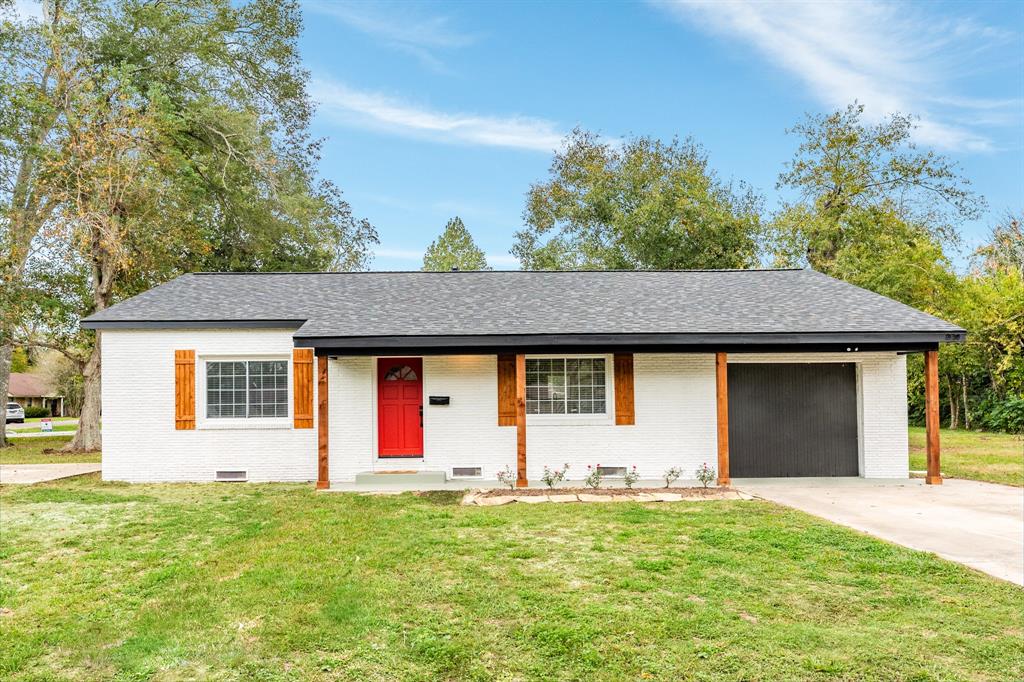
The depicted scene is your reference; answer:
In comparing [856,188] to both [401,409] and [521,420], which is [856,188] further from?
[401,409]

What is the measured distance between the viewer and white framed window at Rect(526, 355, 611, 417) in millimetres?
10883

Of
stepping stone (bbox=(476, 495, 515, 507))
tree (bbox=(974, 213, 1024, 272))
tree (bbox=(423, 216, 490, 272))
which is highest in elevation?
tree (bbox=(423, 216, 490, 272))

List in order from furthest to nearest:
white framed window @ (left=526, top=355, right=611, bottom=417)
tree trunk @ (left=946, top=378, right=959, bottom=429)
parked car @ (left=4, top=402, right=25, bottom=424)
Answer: parked car @ (left=4, top=402, right=25, bottom=424) < tree trunk @ (left=946, top=378, right=959, bottom=429) < white framed window @ (left=526, top=355, right=611, bottom=417)

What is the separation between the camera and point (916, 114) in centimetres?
2466

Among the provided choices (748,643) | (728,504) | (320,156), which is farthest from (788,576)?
(320,156)

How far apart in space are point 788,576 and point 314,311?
8.91 m

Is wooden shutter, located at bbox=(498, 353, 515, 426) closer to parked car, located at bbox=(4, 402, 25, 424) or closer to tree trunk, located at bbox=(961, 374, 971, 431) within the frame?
tree trunk, located at bbox=(961, 374, 971, 431)

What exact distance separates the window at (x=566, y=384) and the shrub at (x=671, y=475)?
1.57 metres

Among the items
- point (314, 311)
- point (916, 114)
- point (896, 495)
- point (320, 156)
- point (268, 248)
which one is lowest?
point (896, 495)

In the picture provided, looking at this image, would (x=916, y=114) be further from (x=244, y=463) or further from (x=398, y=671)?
(x=398, y=671)

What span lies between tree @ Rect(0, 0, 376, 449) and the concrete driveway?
16788 mm

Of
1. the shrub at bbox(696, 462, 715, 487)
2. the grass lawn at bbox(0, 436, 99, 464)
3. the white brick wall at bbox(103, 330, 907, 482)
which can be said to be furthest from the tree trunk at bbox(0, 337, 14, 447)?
the shrub at bbox(696, 462, 715, 487)

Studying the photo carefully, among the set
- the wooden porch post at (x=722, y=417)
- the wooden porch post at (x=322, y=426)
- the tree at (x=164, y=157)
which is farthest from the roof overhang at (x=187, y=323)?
the wooden porch post at (x=722, y=417)

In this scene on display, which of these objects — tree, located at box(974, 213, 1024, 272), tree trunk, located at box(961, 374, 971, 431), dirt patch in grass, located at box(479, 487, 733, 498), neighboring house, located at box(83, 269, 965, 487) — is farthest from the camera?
tree, located at box(974, 213, 1024, 272)
